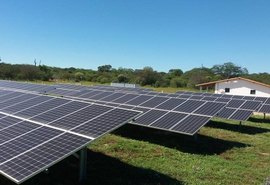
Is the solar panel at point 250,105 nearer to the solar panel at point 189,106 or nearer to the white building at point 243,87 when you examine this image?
the solar panel at point 189,106

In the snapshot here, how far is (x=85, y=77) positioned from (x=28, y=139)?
78.3 m

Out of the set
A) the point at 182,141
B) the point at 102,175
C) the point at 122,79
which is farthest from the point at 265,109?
the point at 122,79

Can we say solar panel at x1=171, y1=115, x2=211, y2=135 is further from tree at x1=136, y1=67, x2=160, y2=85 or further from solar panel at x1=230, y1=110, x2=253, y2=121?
tree at x1=136, y1=67, x2=160, y2=85

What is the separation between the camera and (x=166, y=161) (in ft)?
35.6

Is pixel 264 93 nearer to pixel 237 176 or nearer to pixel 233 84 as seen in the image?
pixel 233 84

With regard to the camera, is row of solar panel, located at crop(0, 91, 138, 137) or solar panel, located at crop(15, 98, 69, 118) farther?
solar panel, located at crop(15, 98, 69, 118)

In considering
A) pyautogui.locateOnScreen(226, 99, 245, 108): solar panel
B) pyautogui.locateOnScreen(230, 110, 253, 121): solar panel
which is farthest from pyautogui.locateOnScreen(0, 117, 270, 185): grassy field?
pyautogui.locateOnScreen(226, 99, 245, 108): solar panel

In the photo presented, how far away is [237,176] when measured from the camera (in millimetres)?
9711

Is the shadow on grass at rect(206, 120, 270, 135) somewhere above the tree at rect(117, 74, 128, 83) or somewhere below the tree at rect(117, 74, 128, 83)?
below

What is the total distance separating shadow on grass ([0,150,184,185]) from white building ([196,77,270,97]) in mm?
37687

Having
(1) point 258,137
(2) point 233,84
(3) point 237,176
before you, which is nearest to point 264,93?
(2) point 233,84

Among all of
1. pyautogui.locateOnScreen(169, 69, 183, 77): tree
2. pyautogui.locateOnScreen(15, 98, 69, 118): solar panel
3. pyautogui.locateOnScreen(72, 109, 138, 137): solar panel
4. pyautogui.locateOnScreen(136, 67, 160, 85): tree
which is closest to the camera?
pyautogui.locateOnScreen(72, 109, 138, 137): solar panel

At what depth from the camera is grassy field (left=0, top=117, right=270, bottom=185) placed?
898 cm

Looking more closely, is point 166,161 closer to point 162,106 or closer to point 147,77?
point 162,106
